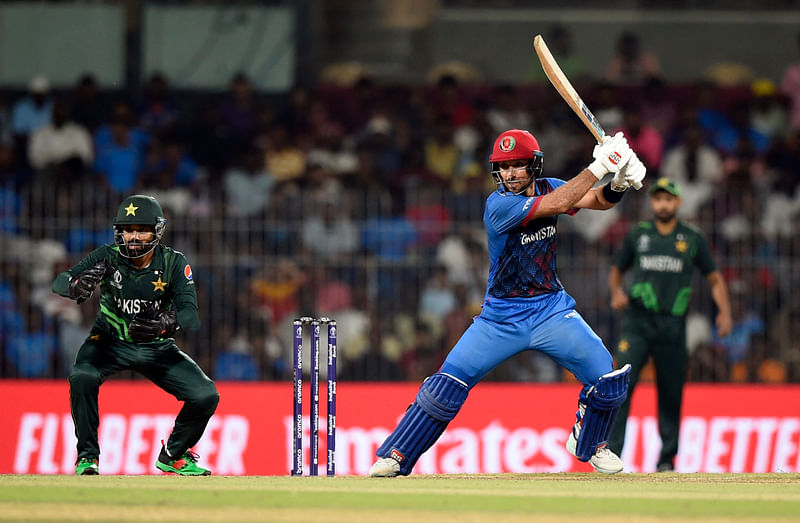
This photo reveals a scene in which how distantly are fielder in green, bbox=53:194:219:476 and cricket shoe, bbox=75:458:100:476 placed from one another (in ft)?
0.14

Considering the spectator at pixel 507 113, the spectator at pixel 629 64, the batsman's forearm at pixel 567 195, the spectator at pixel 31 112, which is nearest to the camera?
the batsman's forearm at pixel 567 195

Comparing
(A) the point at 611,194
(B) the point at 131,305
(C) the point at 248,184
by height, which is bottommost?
(B) the point at 131,305

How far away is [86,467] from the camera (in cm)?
893

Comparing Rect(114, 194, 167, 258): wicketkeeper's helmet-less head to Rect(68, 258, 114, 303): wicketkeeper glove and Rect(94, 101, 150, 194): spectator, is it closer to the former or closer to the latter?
Rect(68, 258, 114, 303): wicketkeeper glove

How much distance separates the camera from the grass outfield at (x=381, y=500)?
668 centimetres

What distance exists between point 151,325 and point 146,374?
38 cm

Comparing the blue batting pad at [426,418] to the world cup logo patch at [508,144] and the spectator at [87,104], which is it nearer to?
the world cup logo patch at [508,144]

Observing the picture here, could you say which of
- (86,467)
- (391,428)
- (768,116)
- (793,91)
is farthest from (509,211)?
(793,91)

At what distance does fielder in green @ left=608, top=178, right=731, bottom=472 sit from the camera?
1122 centimetres

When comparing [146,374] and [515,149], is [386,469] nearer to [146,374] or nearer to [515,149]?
[146,374]

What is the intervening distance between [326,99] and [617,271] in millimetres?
6496

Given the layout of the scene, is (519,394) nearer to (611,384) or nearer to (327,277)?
(327,277)

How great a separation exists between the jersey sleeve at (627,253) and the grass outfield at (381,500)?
11.3 feet

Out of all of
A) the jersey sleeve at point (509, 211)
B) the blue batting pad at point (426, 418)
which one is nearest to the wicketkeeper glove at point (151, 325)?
the blue batting pad at point (426, 418)
